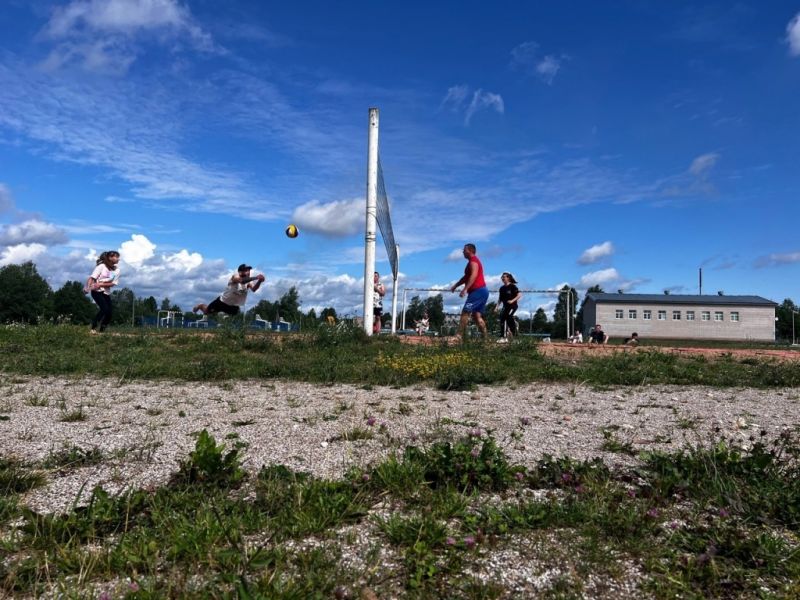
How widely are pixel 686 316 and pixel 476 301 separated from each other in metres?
66.9

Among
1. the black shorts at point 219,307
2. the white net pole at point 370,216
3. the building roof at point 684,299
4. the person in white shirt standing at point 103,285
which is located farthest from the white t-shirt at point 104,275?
the building roof at point 684,299

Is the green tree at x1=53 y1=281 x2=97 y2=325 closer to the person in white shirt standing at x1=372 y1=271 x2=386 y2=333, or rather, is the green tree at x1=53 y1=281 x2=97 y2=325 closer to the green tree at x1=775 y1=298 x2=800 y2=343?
the person in white shirt standing at x1=372 y1=271 x2=386 y2=333

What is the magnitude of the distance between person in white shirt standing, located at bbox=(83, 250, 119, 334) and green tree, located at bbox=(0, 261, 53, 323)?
203 ft

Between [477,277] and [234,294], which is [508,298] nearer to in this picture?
[477,277]

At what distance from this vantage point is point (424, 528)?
2.49 meters

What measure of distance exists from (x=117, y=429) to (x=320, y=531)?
234cm

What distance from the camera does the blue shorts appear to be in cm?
1140

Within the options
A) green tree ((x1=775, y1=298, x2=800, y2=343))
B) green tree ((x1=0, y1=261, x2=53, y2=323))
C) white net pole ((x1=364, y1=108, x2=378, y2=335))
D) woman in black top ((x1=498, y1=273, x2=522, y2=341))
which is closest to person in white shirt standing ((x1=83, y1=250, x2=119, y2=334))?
white net pole ((x1=364, y1=108, x2=378, y2=335))

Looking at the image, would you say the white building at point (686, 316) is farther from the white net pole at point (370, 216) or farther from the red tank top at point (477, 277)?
the white net pole at point (370, 216)

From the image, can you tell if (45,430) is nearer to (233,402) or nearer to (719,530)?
(233,402)

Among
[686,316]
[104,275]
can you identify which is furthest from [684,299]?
[104,275]

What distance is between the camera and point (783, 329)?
96.4 meters

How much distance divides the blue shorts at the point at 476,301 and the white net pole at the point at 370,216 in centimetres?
198

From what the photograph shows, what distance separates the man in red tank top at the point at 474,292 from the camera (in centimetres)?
1138
